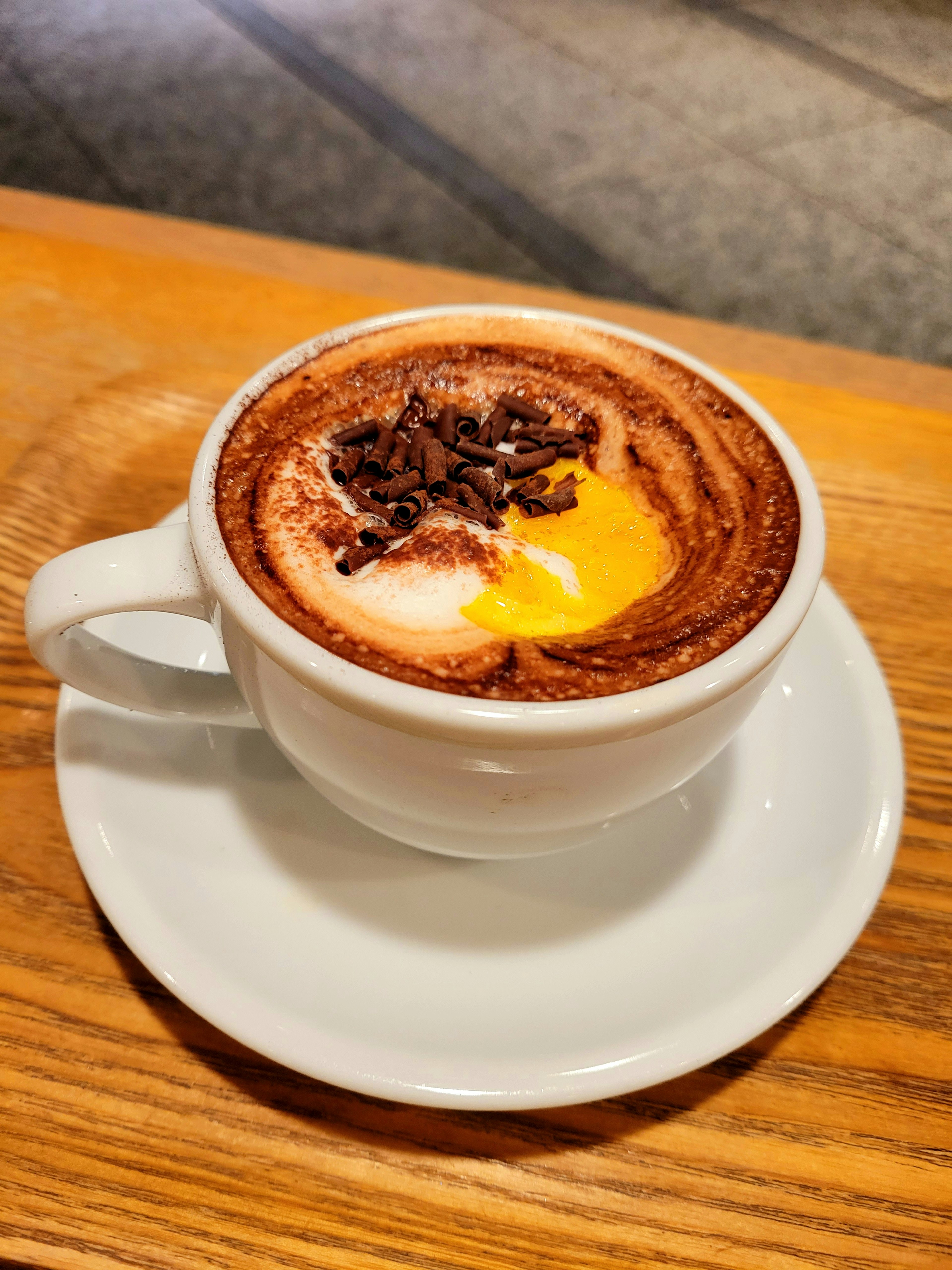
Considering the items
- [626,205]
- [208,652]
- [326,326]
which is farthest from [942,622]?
[626,205]

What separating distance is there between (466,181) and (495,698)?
3431mm

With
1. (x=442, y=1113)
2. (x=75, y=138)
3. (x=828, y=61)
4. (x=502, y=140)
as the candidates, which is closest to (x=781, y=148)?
(x=828, y=61)

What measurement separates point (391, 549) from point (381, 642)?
144 millimetres

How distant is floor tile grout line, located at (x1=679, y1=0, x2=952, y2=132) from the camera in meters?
1.69

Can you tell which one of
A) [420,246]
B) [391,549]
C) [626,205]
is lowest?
[420,246]

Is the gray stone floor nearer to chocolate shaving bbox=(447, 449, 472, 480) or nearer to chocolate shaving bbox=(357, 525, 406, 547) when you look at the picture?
chocolate shaving bbox=(447, 449, 472, 480)

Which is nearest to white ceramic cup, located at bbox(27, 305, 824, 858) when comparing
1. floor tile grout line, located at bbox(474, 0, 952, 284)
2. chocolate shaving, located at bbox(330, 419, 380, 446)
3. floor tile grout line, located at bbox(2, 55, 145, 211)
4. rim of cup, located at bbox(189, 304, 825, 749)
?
rim of cup, located at bbox(189, 304, 825, 749)

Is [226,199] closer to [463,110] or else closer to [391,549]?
[463,110]

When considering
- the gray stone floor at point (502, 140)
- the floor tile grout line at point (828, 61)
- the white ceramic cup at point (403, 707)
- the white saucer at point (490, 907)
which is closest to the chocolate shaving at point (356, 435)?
the white ceramic cup at point (403, 707)

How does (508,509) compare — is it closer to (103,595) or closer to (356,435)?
(356,435)

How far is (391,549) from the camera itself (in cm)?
90

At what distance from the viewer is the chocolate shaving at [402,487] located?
956 millimetres

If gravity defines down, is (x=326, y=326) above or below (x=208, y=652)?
above

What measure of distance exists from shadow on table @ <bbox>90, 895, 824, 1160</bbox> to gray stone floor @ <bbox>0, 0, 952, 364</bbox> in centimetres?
199
